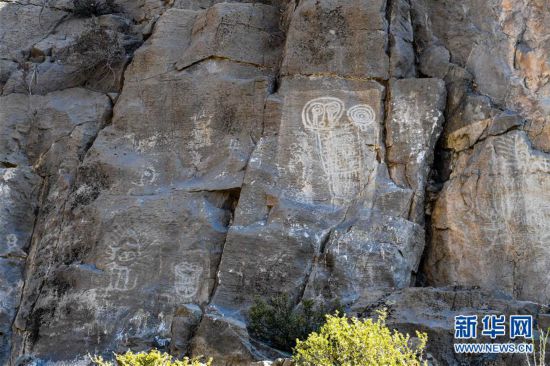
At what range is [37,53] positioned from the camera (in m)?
12.5

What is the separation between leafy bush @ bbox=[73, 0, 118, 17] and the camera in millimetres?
12906

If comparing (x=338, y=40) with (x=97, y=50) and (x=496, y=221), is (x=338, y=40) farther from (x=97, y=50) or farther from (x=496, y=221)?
(x=97, y=50)

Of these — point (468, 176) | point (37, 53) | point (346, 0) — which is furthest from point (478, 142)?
point (37, 53)

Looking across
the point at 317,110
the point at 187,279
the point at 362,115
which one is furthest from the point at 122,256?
the point at 362,115

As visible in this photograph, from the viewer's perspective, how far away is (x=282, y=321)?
7840mm

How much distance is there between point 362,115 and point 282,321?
312 centimetres

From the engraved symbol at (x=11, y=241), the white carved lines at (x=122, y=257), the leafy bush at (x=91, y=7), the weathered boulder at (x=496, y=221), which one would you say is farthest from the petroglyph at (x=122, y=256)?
the leafy bush at (x=91, y=7)

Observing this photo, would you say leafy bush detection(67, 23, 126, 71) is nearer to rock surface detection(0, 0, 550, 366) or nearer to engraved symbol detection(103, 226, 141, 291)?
rock surface detection(0, 0, 550, 366)

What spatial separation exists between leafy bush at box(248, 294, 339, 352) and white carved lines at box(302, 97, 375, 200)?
6.11ft

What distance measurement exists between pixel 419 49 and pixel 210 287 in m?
4.20

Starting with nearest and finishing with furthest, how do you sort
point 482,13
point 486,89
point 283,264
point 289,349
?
point 289,349 < point 283,264 < point 486,89 < point 482,13

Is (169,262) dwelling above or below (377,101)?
below

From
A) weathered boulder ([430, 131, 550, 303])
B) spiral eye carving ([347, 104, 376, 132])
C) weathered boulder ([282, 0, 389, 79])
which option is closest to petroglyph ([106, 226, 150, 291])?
weathered boulder ([282, 0, 389, 79])

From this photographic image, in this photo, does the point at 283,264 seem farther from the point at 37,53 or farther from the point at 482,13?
the point at 37,53
